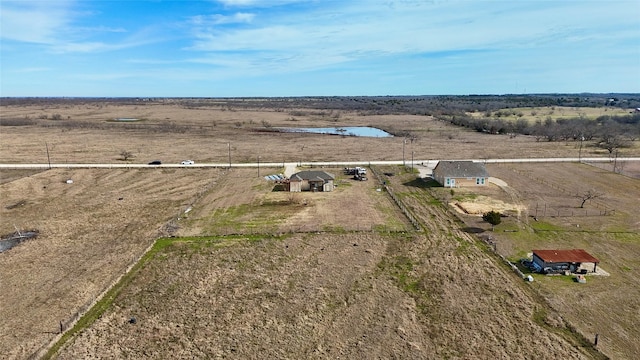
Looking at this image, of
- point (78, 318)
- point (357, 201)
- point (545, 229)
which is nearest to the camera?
Answer: point (78, 318)

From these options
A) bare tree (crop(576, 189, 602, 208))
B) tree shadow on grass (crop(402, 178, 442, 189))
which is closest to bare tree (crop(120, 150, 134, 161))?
tree shadow on grass (crop(402, 178, 442, 189))

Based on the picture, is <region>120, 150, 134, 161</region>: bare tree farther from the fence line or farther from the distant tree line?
the distant tree line

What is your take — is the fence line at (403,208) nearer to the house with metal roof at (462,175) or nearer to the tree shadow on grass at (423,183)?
the tree shadow on grass at (423,183)

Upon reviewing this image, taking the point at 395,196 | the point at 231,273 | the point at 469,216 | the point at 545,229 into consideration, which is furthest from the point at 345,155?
the point at 231,273

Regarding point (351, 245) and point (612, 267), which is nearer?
point (612, 267)

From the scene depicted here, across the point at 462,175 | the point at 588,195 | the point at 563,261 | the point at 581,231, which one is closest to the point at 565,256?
the point at 563,261

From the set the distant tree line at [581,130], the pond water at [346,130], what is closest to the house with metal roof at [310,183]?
the distant tree line at [581,130]

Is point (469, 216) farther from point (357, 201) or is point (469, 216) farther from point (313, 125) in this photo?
point (313, 125)
